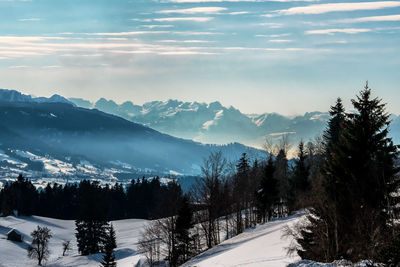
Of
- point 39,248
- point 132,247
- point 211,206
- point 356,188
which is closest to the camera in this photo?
point 356,188

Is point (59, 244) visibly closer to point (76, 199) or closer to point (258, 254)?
point (76, 199)

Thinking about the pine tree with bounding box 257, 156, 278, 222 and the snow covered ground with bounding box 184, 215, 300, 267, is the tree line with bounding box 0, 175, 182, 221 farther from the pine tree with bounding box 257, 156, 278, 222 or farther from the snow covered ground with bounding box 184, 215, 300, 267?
the snow covered ground with bounding box 184, 215, 300, 267

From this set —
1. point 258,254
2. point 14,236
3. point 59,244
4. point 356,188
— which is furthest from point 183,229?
point 59,244

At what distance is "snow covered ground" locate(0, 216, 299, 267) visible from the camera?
38.8 m

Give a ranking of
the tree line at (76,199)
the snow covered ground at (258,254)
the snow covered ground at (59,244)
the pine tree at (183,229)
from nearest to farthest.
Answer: the snow covered ground at (258,254) < the pine tree at (183,229) < the snow covered ground at (59,244) < the tree line at (76,199)

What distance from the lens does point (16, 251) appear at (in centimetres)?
9919

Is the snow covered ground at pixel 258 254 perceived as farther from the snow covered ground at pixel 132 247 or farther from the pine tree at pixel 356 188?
the pine tree at pixel 356 188

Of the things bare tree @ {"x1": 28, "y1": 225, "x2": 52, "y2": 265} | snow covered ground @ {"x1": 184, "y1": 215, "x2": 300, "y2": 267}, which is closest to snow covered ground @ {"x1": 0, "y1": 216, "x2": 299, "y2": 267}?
snow covered ground @ {"x1": 184, "y1": 215, "x2": 300, "y2": 267}

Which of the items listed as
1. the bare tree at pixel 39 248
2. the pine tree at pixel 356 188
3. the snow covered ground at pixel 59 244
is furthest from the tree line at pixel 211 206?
the bare tree at pixel 39 248

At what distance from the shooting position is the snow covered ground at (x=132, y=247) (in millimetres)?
38750

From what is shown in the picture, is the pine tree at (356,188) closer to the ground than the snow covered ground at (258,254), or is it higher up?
higher up

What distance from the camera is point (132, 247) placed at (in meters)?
97.1

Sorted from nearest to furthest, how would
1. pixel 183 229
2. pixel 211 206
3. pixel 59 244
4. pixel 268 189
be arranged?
pixel 183 229 → pixel 211 206 → pixel 268 189 → pixel 59 244

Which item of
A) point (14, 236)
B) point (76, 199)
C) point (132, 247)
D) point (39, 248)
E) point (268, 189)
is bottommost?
point (132, 247)
